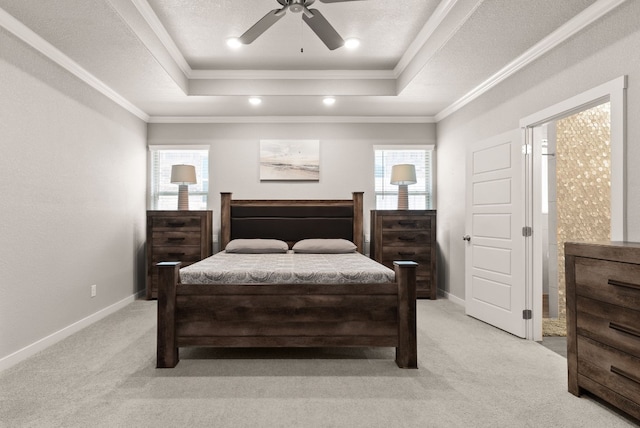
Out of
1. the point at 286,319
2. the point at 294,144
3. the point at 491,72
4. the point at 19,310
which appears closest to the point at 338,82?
the point at 294,144

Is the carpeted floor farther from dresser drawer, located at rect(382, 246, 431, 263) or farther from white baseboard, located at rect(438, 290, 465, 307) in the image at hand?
dresser drawer, located at rect(382, 246, 431, 263)

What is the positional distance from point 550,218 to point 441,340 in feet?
6.73

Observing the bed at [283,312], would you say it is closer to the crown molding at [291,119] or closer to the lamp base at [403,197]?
the lamp base at [403,197]

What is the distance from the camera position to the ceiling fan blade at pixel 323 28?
8.54 ft

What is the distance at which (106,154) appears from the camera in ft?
13.8

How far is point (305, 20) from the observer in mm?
2705

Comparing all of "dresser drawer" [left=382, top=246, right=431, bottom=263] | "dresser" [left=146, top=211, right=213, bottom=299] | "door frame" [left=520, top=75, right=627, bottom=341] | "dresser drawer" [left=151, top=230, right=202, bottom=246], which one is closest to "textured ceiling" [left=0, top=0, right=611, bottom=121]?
"door frame" [left=520, top=75, right=627, bottom=341]

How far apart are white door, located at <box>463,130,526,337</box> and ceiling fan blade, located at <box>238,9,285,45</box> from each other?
230 centimetres

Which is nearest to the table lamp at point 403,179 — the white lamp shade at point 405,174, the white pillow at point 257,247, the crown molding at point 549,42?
the white lamp shade at point 405,174

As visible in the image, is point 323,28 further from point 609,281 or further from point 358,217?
point 358,217

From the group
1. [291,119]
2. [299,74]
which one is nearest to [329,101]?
[299,74]

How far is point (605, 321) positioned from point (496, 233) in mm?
1739

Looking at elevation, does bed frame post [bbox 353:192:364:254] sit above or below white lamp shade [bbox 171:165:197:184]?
below

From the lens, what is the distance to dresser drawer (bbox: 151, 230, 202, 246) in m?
4.89
